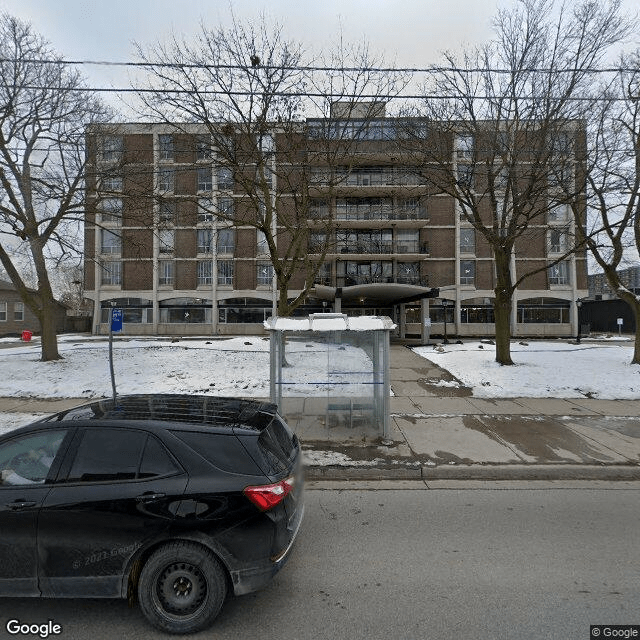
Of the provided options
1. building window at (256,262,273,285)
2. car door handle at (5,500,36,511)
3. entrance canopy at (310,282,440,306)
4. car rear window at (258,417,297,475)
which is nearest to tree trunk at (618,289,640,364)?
entrance canopy at (310,282,440,306)

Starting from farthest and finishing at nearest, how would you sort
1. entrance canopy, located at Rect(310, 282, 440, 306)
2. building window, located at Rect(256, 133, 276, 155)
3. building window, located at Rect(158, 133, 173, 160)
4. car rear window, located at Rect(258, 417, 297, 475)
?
entrance canopy, located at Rect(310, 282, 440, 306), building window, located at Rect(256, 133, 276, 155), building window, located at Rect(158, 133, 173, 160), car rear window, located at Rect(258, 417, 297, 475)

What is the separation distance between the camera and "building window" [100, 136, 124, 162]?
42.8 feet

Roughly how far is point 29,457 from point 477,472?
5.02 m

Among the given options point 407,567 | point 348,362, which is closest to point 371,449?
point 348,362

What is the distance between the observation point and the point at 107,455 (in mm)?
2740

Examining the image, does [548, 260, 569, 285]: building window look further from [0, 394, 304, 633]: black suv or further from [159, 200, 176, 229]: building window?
[0, 394, 304, 633]: black suv

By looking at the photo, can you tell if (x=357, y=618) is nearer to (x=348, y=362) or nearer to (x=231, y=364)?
(x=348, y=362)

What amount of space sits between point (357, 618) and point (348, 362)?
14.1 feet

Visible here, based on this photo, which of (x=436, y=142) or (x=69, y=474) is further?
(x=436, y=142)

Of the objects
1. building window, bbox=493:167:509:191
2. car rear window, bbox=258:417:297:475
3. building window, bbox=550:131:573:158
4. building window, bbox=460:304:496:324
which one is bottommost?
car rear window, bbox=258:417:297:475

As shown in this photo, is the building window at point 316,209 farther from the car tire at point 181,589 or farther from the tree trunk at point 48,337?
the car tire at point 181,589

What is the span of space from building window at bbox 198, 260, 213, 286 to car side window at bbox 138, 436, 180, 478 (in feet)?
114

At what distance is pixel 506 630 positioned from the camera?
99.1 inches

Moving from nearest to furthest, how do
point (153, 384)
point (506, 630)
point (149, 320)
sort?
point (506, 630) < point (153, 384) < point (149, 320)
